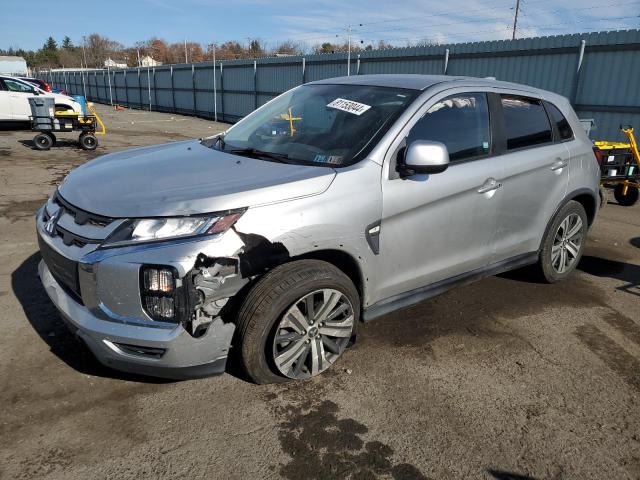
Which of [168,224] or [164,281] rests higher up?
[168,224]

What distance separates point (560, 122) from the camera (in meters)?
4.33

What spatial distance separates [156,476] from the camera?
226 cm

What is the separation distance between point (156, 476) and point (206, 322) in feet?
2.36

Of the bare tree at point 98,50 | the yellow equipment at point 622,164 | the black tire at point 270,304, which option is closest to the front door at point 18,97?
the yellow equipment at point 622,164

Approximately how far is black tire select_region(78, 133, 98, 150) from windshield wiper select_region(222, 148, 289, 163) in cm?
1109

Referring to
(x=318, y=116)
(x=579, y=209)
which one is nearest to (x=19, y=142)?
(x=318, y=116)

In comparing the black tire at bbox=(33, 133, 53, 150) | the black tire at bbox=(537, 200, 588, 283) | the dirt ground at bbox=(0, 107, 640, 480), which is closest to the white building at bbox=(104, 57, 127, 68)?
the black tire at bbox=(33, 133, 53, 150)

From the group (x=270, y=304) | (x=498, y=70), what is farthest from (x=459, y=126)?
(x=498, y=70)

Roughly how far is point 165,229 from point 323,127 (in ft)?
4.75

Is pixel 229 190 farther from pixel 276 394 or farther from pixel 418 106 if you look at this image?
pixel 418 106

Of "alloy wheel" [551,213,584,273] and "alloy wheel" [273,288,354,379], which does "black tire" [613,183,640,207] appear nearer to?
"alloy wheel" [551,213,584,273]

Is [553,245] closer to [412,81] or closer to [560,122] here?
[560,122]

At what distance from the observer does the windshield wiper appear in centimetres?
320

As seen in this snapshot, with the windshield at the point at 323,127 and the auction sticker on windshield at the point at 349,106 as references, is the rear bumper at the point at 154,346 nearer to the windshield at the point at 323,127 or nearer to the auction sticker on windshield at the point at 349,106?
the windshield at the point at 323,127
